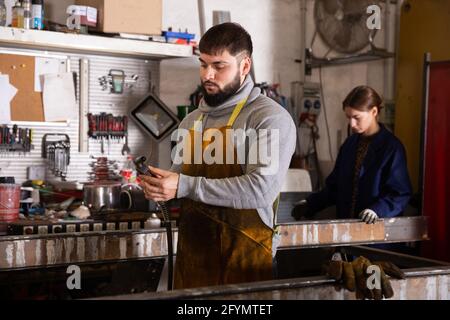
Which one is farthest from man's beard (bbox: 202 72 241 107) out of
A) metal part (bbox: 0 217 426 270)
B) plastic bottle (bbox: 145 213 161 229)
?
plastic bottle (bbox: 145 213 161 229)

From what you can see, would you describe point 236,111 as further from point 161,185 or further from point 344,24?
point 344,24

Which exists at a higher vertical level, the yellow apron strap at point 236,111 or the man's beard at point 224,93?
the man's beard at point 224,93

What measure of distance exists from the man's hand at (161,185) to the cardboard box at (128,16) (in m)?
1.73

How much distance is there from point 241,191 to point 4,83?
2115 millimetres

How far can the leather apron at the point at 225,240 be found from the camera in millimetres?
2012

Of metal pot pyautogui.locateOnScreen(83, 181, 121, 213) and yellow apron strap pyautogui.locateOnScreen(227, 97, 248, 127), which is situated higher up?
yellow apron strap pyautogui.locateOnScreen(227, 97, 248, 127)

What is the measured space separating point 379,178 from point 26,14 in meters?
1.87

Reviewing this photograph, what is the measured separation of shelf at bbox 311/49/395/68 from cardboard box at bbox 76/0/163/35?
1528mm

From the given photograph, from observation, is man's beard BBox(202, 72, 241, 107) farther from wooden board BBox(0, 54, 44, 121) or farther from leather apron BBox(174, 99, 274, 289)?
wooden board BBox(0, 54, 44, 121)

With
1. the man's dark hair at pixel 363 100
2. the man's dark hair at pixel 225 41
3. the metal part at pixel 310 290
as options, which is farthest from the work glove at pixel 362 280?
the man's dark hair at pixel 363 100

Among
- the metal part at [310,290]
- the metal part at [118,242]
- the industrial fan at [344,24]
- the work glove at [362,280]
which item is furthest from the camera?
the industrial fan at [344,24]

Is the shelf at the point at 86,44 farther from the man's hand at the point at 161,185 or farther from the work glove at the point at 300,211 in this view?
the man's hand at the point at 161,185

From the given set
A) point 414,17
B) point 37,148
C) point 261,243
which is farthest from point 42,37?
point 414,17

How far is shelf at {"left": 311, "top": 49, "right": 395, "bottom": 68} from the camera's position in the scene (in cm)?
460
